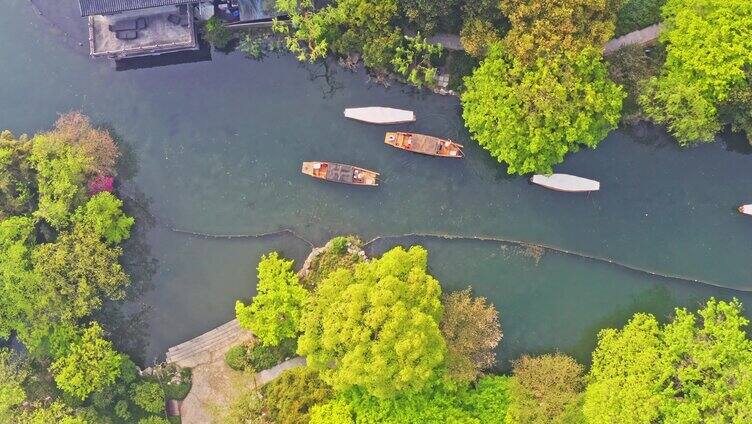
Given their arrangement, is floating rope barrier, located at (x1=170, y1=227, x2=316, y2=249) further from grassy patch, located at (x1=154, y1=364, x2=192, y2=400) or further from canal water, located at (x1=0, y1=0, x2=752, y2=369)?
grassy patch, located at (x1=154, y1=364, x2=192, y2=400)

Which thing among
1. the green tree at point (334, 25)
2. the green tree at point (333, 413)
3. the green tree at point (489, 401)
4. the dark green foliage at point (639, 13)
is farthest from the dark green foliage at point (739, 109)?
the green tree at point (333, 413)

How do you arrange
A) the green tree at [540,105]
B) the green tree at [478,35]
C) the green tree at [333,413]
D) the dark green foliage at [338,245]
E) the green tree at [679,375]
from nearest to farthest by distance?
the green tree at [679,375] → the green tree at [540,105] → the green tree at [478,35] → the green tree at [333,413] → the dark green foliage at [338,245]

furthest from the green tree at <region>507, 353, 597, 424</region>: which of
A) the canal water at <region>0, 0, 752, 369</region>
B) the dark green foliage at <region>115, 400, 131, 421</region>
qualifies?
the dark green foliage at <region>115, 400, 131, 421</region>

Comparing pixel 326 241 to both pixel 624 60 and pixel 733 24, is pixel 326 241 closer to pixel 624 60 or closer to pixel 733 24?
pixel 624 60

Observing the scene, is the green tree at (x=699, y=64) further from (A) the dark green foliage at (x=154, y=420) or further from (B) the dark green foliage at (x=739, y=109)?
(A) the dark green foliage at (x=154, y=420)

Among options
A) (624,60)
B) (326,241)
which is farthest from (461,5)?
(326,241)

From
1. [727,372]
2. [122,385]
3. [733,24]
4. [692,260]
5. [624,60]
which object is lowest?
[122,385]
